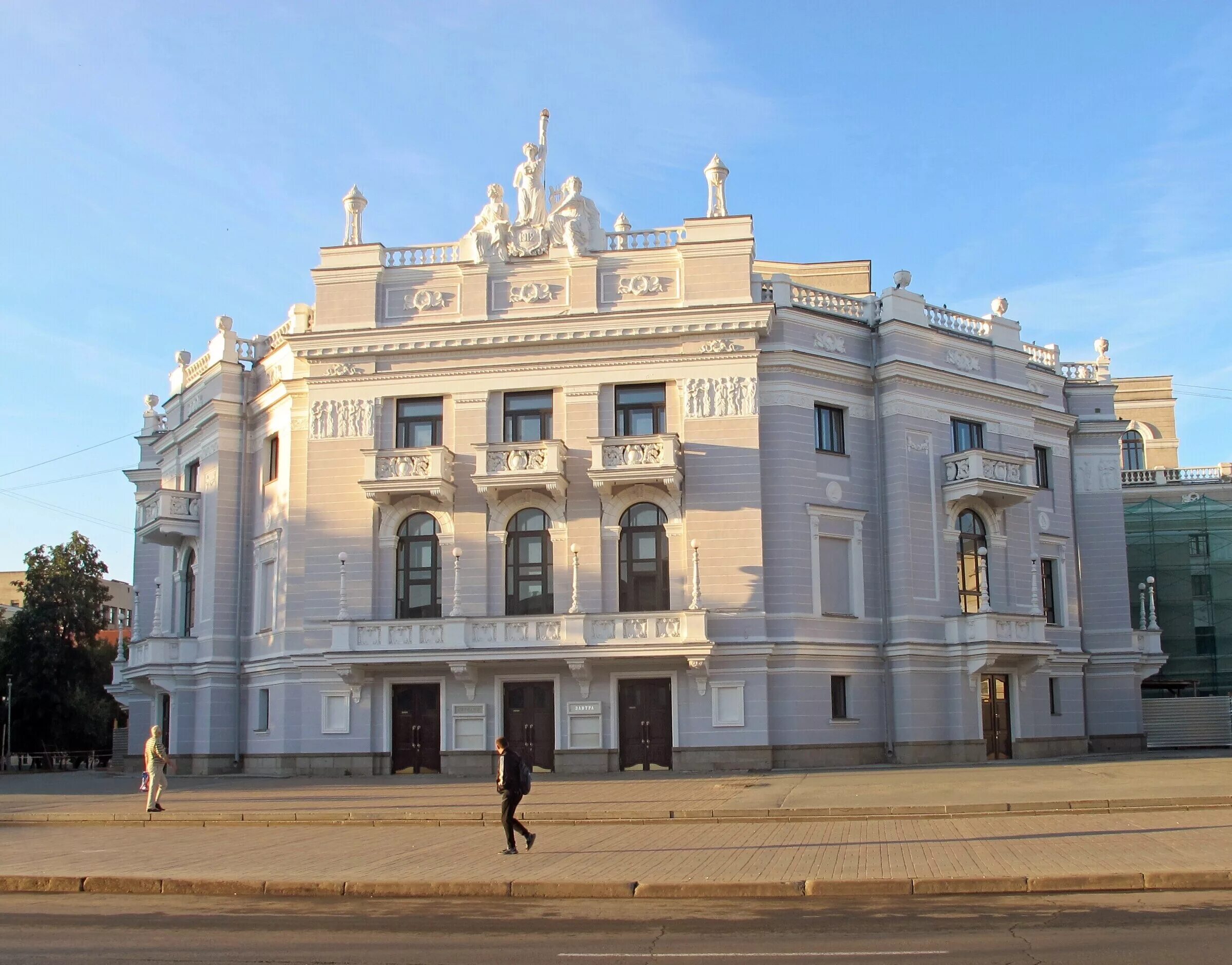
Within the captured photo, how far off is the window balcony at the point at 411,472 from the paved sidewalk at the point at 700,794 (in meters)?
7.96

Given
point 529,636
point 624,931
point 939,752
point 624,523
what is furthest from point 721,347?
point 624,931

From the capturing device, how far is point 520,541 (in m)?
36.3

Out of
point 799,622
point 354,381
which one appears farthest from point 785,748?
point 354,381

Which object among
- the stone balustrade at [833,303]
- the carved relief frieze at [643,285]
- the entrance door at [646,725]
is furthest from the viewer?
the stone balustrade at [833,303]

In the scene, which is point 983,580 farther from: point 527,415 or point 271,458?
point 271,458

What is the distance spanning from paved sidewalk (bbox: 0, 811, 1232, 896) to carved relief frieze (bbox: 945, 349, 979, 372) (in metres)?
20.2

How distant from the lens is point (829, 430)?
37.6 m

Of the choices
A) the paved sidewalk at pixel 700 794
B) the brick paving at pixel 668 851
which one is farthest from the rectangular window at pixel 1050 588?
the brick paving at pixel 668 851

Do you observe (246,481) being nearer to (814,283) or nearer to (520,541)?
(520,541)

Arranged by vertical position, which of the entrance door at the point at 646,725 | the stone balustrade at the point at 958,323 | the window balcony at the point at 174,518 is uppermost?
the stone balustrade at the point at 958,323

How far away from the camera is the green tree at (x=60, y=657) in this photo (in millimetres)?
69188

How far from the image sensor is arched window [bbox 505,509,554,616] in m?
35.9

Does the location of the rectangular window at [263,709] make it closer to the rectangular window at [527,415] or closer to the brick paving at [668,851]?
the rectangular window at [527,415]

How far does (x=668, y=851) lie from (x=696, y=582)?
1621cm
